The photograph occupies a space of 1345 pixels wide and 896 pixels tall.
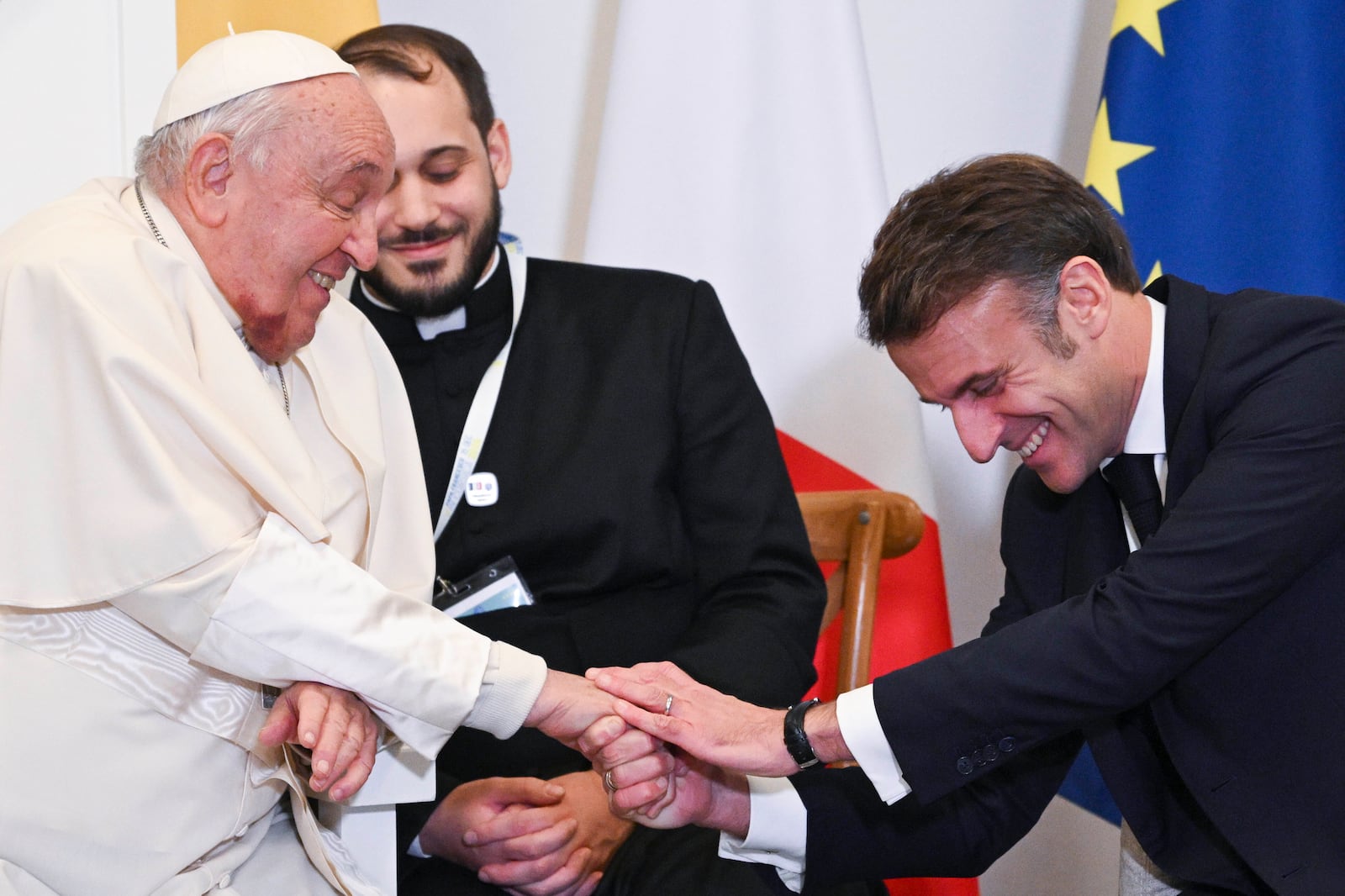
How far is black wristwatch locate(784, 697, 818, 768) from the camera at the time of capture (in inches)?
78.6

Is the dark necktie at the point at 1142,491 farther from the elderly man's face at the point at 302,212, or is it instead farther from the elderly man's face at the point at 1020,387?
the elderly man's face at the point at 302,212

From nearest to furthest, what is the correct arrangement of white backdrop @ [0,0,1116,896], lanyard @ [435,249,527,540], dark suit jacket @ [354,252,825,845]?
dark suit jacket @ [354,252,825,845], lanyard @ [435,249,527,540], white backdrop @ [0,0,1116,896]

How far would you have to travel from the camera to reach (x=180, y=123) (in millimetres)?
1932

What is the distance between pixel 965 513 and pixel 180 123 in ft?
8.37

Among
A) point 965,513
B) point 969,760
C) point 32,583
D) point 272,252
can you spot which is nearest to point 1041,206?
point 969,760

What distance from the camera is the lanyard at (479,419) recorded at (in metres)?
2.56

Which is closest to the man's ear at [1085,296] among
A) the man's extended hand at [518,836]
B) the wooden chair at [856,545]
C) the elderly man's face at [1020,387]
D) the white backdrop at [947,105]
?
the elderly man's face at [1020,387]

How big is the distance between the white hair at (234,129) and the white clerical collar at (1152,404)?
1.33 metres

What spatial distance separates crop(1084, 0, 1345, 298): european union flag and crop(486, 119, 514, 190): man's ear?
1421 mm

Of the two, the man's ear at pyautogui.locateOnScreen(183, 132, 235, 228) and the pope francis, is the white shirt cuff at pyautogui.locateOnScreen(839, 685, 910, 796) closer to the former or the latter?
the pope francis

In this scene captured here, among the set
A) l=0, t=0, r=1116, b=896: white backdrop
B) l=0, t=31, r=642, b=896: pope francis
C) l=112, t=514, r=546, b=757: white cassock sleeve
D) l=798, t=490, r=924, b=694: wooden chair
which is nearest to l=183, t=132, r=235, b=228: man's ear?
l=0, t=31, r=642, b=896: pope francis

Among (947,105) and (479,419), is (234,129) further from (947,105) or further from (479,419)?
(947,105)

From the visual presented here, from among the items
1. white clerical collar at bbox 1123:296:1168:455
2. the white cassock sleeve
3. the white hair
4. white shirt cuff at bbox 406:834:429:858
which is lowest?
white shirt cuff at bbox 406:834:429:858

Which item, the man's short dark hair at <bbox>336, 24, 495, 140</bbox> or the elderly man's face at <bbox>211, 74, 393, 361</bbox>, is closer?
the elderly man's face at <bbox>211, 74, 393, 361</bbox>
